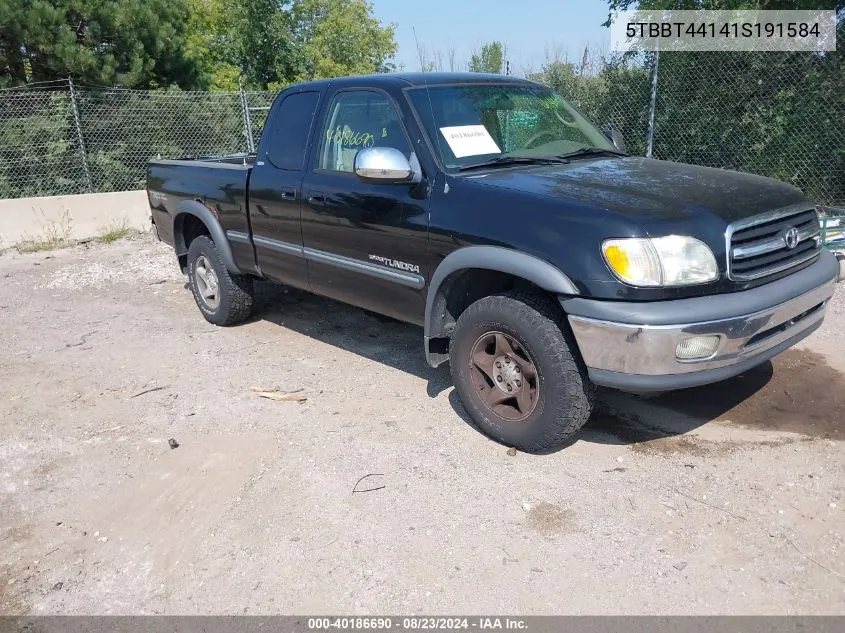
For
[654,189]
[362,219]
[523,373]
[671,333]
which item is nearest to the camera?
[671,333]

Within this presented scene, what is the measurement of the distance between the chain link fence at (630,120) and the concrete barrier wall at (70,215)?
2.22ft

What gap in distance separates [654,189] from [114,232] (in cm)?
954

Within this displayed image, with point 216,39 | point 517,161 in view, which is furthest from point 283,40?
point 517,161

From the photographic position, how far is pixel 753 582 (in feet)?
9.00

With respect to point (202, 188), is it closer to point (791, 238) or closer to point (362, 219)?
point (362, 219)

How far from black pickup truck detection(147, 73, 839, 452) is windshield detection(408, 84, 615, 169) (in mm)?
14

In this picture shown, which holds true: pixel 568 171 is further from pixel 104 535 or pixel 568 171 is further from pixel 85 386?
pixel 85 386

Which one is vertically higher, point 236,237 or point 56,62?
point 56,62

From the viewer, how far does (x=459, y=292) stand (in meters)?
4.00

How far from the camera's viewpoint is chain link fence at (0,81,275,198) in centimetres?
1098

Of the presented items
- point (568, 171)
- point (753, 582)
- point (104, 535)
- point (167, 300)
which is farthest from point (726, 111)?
point (104, 535)

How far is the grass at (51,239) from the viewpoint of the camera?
10242 millimetres

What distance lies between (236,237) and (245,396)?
4.70 ft

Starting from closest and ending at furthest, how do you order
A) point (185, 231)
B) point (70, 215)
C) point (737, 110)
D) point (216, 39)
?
1. point (185, 231)
2. point (737, 110)
3. point (70, 215)
4. point (216, 39)
